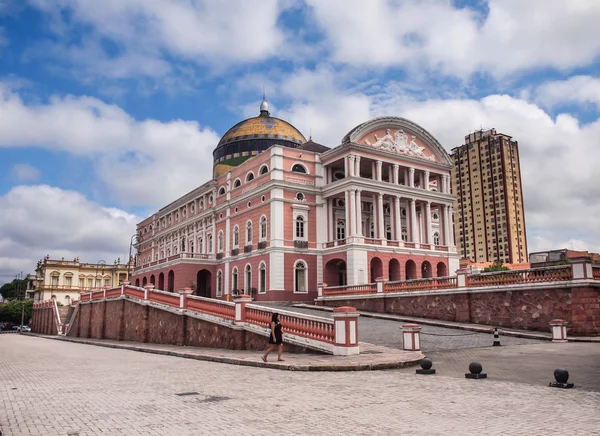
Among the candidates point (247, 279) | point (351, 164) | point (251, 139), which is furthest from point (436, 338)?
point (251, 139)

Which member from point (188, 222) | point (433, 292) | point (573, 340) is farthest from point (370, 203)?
point (573, 340)

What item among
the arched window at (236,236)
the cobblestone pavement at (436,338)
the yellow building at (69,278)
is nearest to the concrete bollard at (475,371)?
the cobblestone pavement at (436,338)

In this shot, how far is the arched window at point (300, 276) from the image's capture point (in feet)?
122

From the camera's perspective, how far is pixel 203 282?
154 ft

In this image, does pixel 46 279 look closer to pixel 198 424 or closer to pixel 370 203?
pixel 370 203

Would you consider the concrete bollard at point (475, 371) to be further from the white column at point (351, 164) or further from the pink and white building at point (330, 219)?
the white column at point (351, 164)

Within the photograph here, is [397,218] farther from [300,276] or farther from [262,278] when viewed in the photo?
[262,278]

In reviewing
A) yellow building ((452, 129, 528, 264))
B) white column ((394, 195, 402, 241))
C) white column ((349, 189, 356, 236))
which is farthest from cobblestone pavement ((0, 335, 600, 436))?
yellow building ((452, 129, 528, 264))

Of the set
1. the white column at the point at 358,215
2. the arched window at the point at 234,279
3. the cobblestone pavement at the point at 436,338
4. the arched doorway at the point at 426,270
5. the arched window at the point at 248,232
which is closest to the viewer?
the cobblestone pavement at the point at 436,338

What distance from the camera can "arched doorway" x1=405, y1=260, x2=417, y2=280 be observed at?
3847 centimetres

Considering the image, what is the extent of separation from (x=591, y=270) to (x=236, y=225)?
27.7m

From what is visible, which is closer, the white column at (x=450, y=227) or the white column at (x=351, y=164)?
the white column at (x=351, y=164)

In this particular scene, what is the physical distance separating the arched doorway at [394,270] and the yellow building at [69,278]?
54.6m

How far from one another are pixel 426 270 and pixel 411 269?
7.80 ft
